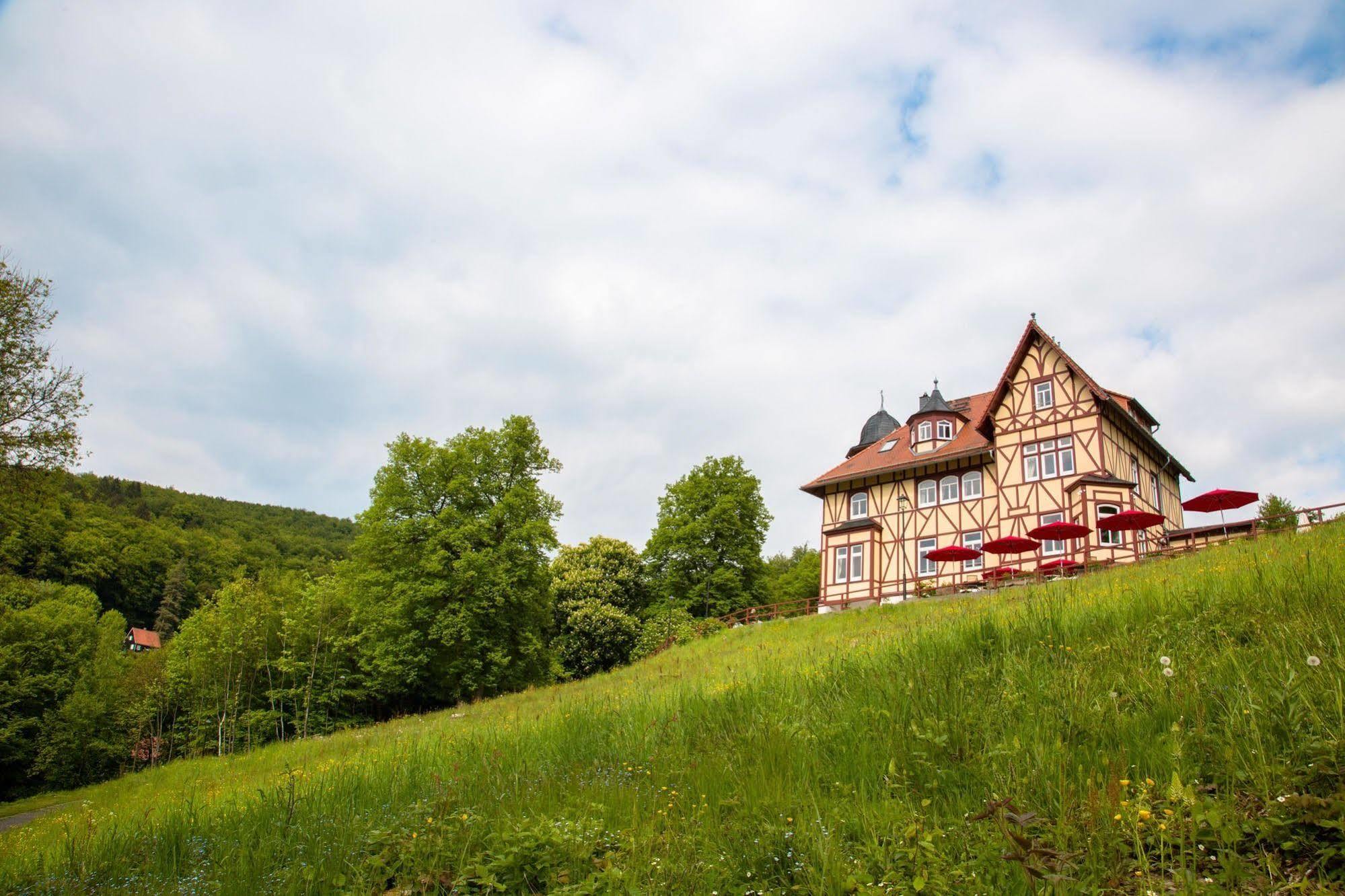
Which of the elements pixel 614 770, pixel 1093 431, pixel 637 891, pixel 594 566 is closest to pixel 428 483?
pixel 594 566

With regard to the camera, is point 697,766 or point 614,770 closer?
point 697,766

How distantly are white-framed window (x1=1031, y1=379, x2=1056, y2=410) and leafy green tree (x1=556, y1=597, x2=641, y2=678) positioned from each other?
25.9m

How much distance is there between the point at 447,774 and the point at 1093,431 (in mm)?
30827

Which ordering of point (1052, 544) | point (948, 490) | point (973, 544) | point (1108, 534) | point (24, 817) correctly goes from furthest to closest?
1. point (948, 490)
2. point (973, 544)
3. point (1052, 544)
4. point (1108, 534)
5. point (24, 817)

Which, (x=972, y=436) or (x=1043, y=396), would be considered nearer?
(x=1043, y=396)

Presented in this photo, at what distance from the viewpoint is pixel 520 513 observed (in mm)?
36781

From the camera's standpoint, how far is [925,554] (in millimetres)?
35406

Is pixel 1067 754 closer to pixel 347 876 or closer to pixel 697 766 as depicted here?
pixel 697 766

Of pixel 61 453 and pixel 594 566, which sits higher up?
pixel 594 566

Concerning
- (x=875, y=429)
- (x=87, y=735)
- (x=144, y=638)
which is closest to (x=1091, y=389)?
(x=875, y=429)

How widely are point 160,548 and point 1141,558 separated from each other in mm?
96078

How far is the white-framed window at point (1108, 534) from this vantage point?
29719mm

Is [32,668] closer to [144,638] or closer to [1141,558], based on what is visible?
[144,638]

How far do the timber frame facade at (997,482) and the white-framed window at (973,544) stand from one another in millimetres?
59
